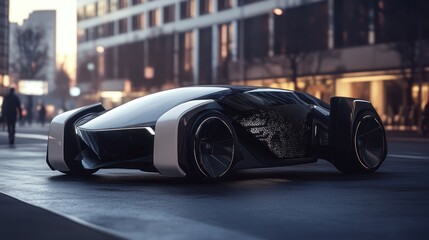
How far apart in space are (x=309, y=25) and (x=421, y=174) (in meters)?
38.1

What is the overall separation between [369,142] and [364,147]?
121 millimetres

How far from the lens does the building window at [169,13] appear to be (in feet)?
262

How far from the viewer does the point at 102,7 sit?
9819cm

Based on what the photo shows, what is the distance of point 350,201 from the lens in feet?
28.1

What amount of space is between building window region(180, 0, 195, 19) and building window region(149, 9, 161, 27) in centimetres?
498

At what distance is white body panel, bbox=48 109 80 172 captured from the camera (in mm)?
11586

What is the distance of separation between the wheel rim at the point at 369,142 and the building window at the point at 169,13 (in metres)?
67.8

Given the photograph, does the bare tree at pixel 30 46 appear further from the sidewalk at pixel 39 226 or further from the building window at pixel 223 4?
the sidewalk at pixel 39 226

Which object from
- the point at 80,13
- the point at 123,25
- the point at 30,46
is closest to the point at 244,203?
the point at 123,25

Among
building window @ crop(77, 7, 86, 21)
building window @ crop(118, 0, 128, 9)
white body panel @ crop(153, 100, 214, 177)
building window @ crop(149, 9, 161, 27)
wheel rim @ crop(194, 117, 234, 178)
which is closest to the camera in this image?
white body panel @ crop(153, 100, 214, 177)

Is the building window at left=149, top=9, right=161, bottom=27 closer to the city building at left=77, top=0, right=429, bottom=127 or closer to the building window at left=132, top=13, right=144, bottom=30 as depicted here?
the city building at left=77, top=0, right=429, bottom=127

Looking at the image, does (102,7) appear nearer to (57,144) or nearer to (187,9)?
(187,9)

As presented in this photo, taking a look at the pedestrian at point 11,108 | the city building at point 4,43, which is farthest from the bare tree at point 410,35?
the city building at point 4,43

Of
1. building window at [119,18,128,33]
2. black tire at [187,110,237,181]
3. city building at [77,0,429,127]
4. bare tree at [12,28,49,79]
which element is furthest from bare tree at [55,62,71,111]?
black tire at [187,110,237,181]
